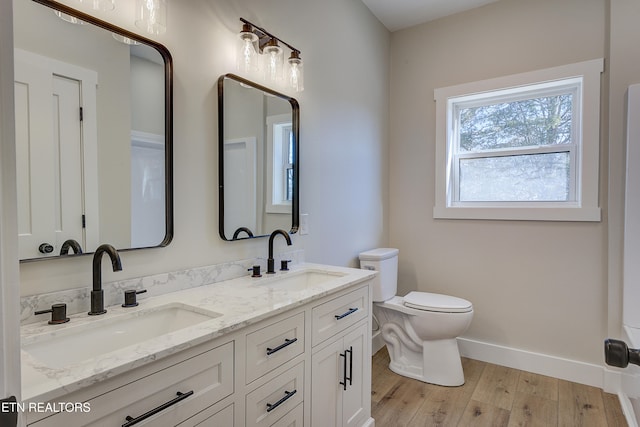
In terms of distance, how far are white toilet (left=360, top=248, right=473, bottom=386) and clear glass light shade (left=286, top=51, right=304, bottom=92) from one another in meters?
1.27

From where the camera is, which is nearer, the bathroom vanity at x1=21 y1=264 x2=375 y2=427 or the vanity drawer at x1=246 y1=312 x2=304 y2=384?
the bathroom vanity at x1=21 y1=264 x2=375 y2=427

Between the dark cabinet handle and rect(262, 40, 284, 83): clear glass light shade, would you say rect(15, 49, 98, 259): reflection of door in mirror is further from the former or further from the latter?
the dark cabinet handle

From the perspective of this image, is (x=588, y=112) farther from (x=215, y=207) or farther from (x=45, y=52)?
(x=45, y=52)

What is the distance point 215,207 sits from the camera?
1.54 metres

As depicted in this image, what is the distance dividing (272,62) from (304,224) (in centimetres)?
91

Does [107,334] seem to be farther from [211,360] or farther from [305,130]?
[305,130]

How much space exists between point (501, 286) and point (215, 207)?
87.5 inches

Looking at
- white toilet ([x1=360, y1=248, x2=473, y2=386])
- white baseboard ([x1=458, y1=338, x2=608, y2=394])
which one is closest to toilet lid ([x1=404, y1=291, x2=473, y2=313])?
white toilet ([x1=360, y1=248, x2=473, y2=386])

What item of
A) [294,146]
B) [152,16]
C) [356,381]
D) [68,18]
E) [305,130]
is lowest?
[356,381]

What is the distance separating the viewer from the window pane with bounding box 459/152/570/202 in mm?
2494

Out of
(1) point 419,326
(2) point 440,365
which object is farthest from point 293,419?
(2) point 440,365

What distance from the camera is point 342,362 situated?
5.03 ft

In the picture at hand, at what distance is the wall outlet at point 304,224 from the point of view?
2.05 meters

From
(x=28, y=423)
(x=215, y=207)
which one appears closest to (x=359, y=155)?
(x=215, y=207)
